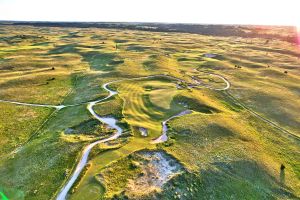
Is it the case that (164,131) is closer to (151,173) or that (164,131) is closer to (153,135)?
(153,135)

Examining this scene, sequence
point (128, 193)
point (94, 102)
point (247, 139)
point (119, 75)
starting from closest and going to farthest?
point (128, 193) < point (247, 139) < point (94, 102) < point (119, 75)

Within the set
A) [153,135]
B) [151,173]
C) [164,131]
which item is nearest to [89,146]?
[153,135]

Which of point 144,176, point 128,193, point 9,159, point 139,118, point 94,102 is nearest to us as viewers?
point 128,193

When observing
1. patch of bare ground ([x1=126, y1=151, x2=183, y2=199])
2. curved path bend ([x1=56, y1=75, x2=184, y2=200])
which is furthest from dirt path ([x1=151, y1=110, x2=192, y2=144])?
curved path bend ([x1=56, y1=75, x2=184, y2=200])

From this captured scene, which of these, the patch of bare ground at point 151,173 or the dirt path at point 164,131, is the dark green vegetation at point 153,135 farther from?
the dirt path at point 164,131

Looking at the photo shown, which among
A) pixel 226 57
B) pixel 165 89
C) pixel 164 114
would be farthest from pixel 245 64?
pixel 164 114

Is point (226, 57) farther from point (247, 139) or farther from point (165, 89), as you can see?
point (247, 139)

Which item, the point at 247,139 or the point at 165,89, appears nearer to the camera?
the point at 247,139

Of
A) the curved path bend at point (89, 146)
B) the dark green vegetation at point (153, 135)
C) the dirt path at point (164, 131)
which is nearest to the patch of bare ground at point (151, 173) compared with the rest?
the dark green vegetation at point (153, 135)
